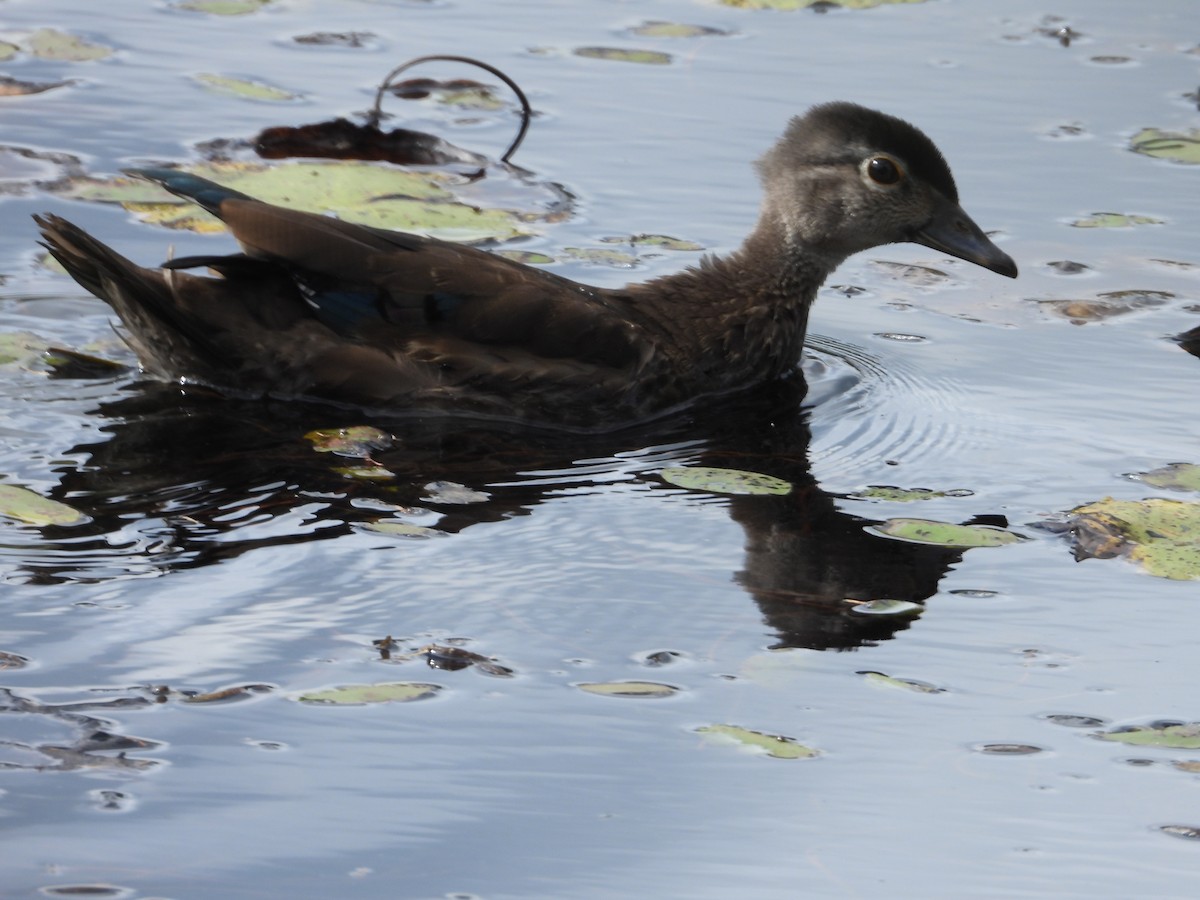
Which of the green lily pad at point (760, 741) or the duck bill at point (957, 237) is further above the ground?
the duck bill at point (957, 237)

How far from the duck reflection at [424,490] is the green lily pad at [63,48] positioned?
4683mm

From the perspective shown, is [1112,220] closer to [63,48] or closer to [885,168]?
[885,168]

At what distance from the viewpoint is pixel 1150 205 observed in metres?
9.87

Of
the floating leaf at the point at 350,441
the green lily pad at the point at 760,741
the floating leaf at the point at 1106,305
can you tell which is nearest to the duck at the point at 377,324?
the floating leaf at the point at 350,441

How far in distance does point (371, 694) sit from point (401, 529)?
126cm

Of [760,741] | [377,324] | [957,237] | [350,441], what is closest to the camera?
[760,741]

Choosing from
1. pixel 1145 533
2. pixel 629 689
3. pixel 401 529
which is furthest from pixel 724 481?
pixel 629 689

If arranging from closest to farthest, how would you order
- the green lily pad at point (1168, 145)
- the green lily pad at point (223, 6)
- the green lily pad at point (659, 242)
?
the green lily pad at point (659, 242)
the green lily pad at point (1168, 145)
the green lily pad at point (223, 6)

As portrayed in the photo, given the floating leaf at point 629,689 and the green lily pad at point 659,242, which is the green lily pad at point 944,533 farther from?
the green lily pad at point 659,242

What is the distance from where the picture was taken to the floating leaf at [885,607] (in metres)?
5.79

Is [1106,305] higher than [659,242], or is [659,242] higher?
[659,242]

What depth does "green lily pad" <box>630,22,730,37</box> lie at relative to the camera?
40.8ft

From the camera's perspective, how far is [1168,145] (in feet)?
34.7

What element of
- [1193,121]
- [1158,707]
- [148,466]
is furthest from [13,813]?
[1193,121]
